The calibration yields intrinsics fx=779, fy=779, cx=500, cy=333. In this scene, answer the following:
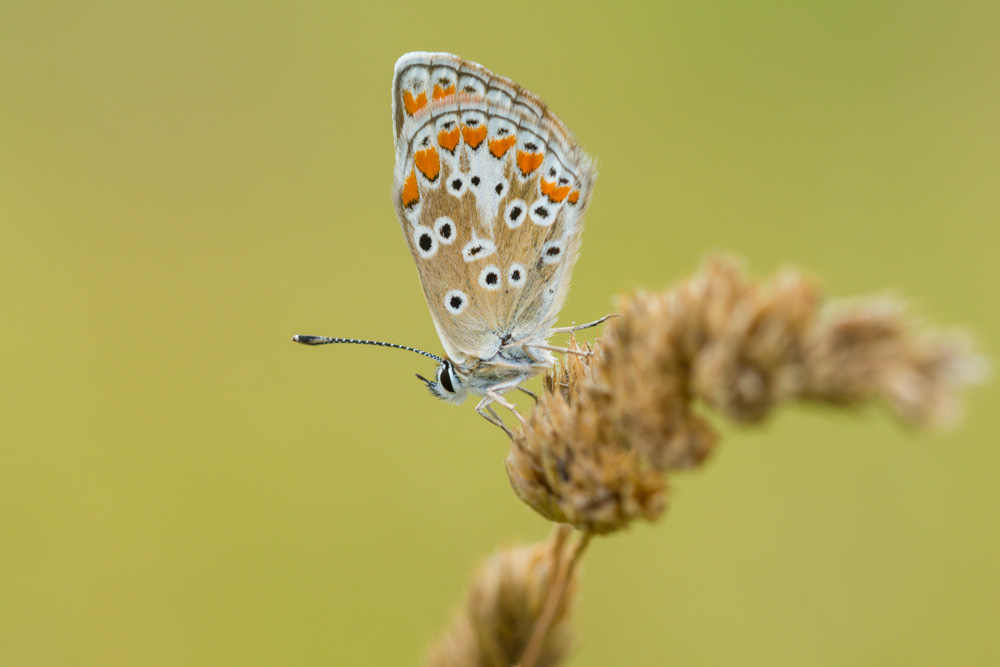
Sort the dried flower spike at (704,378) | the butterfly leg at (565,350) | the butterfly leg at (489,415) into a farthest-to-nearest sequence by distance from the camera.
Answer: the butterfly leg at (489,415) → the butterfly leg at (565,350) → the dried flower spike at (704,378)

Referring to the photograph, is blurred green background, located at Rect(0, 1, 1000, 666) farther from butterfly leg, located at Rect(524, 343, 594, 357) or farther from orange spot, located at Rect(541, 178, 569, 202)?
orange spot, located at Rect(541, 178, 569, 202)

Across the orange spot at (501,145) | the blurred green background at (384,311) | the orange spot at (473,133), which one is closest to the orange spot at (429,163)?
the orange spot at (473,133)

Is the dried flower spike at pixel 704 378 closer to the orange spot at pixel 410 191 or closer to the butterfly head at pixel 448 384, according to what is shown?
the butterfly head at pixel 448 384

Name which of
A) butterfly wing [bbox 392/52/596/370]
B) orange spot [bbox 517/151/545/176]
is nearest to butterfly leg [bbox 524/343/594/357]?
butterfly wing [bbox 392/52/596/370]

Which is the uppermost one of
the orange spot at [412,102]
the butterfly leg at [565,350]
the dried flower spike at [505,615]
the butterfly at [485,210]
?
the orange spot at [412,102]

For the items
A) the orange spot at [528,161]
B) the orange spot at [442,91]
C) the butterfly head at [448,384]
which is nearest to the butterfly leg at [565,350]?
the butterfly head at [448,384]

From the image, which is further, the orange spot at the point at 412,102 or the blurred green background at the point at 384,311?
the blurred green background at the point at 384,311

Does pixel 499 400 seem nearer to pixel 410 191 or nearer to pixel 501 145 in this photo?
pixel 410 191

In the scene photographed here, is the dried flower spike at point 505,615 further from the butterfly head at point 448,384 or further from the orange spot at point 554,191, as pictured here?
the orange spot at point 554,191

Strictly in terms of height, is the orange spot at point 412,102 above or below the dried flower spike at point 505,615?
above

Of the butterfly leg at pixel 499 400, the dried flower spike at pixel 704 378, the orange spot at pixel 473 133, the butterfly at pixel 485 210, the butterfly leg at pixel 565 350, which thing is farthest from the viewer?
the orange spot at pixel 473 133
